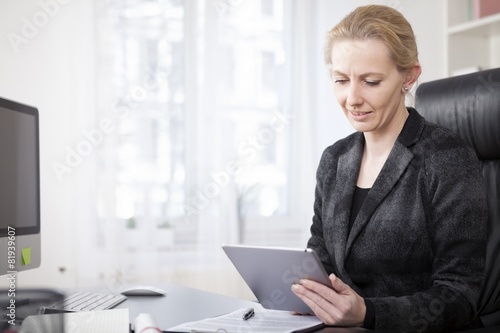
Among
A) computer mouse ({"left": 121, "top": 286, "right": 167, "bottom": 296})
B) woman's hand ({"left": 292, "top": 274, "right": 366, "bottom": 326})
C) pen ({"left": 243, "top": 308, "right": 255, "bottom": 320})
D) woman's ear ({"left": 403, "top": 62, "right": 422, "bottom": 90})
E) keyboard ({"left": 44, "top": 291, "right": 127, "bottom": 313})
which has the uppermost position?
woman's ear ({"left": 403, "top": 62, "right": 422, "bottom": 90})

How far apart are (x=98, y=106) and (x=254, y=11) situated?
0.98m

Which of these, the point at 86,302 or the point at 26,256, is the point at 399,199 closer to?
the point at 86,302

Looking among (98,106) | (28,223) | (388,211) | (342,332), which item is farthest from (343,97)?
(98,106)

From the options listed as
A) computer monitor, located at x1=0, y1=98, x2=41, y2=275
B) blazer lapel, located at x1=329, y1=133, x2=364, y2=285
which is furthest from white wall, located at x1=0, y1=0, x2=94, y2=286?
blazer lapel, located at x1=329, y1=133, x2=364, y2=285

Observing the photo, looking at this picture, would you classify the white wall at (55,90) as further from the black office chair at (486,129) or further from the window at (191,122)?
the black office chair at (486,129)

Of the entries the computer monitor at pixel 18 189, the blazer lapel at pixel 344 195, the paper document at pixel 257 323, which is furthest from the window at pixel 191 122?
the paper document at pixel 257 323

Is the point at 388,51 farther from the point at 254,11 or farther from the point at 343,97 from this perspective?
the point at 254,11

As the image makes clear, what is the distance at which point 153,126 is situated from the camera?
9.20ft

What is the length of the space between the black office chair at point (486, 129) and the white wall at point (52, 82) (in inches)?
65.2

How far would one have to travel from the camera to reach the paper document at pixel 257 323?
1046 mm

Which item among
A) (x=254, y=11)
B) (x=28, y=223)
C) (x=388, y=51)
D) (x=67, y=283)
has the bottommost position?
(x=67, y=283)

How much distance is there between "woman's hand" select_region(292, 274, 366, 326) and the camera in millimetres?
1090

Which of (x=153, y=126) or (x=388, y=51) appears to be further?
(x=153, y=126)

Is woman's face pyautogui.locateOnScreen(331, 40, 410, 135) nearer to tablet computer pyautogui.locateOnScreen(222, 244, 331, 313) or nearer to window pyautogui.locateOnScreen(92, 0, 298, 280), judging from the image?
tablet computer pyautogui.locateOnScreen(222, 244, 331, 313)
